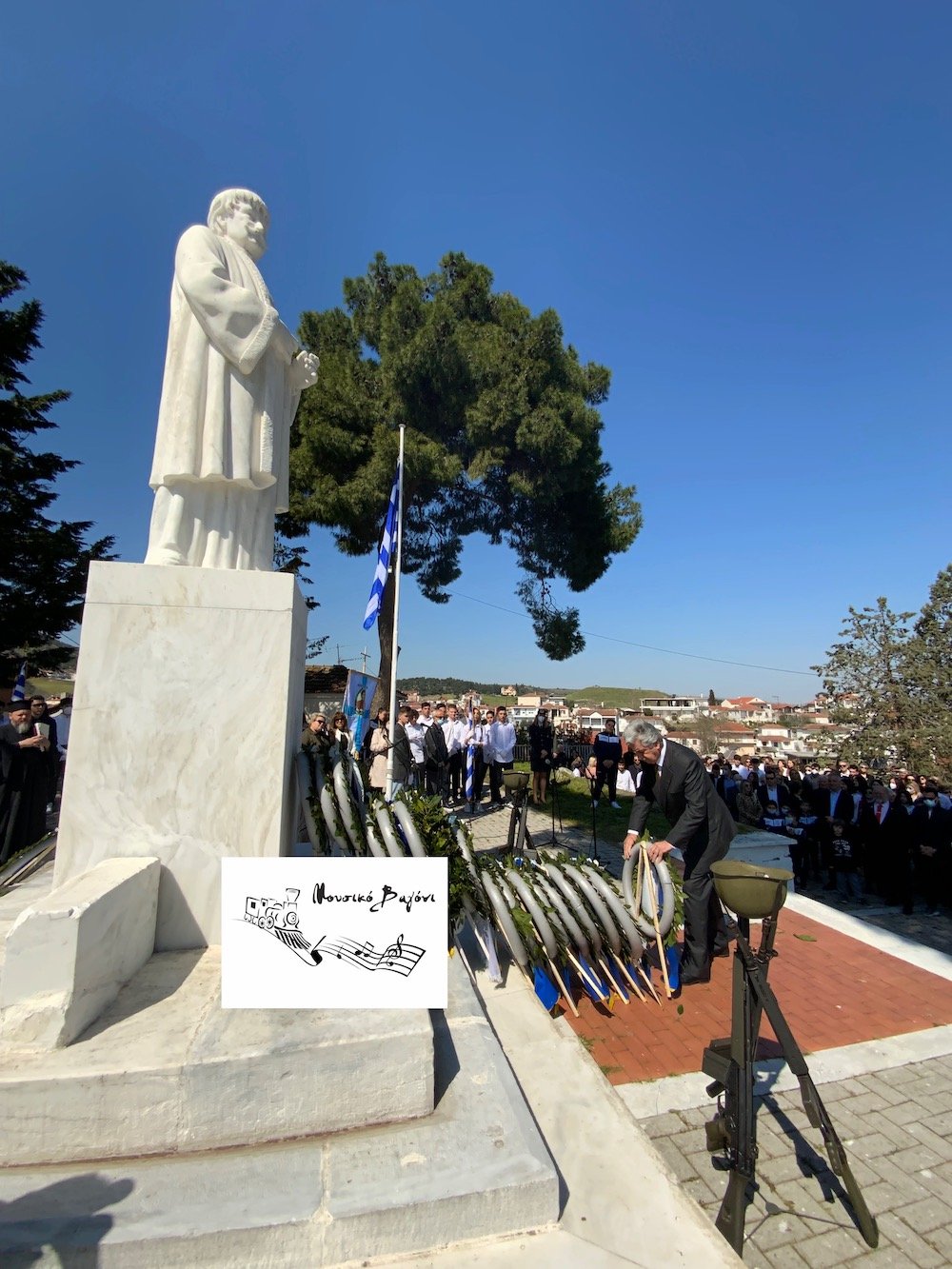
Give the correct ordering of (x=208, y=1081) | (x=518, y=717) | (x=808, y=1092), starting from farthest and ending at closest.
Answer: (x=518, y=717) → (x=808, y=1092) → (x=208, y=1081)

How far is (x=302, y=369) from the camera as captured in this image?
3.56 metres

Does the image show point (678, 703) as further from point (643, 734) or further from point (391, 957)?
point (391, 957)

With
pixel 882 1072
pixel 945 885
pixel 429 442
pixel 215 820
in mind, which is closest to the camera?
pixel 215 820

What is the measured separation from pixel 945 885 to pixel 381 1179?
326 inches

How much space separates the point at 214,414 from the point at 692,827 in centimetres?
391

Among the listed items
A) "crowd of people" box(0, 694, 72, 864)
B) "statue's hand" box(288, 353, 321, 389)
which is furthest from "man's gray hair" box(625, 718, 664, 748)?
"crowd of people" box(0, 694, 72, 864)

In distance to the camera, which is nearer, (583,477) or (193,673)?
(193,673)

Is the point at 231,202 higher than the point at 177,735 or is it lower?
higher

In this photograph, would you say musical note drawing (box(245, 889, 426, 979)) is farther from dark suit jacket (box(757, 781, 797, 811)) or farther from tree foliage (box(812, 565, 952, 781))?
tree foliage (box(812, 565, 952, 781))

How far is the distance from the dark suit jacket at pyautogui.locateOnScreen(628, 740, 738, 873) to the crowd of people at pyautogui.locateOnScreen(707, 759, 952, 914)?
13.8 ft

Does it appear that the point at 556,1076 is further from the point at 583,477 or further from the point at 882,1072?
the point at 583,477

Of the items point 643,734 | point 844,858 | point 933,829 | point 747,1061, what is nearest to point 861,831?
point 844,858

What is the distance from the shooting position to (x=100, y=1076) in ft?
5.36

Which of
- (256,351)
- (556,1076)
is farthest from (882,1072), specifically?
(256,351)
